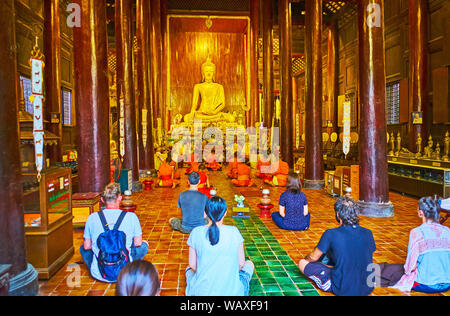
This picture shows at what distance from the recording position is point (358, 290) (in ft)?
8.53

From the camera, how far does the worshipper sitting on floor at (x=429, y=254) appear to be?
2.68 metres

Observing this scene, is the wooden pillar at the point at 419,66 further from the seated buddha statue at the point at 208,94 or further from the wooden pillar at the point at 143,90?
the seated buddha statue at the point at 208,94

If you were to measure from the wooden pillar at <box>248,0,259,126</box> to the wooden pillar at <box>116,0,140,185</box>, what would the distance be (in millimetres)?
7612

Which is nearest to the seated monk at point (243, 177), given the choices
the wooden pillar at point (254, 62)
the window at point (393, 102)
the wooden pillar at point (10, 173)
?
the window at point (393, 102)

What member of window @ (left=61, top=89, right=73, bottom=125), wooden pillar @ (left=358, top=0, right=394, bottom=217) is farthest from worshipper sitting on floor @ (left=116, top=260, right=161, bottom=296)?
window @ (left=61, top=89, right=73, bottom=125)

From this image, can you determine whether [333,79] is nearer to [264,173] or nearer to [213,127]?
[213,127]

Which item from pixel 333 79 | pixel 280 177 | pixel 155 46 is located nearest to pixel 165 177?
pixel 280 177

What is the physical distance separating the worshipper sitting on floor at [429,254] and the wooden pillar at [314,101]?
543 centimetres

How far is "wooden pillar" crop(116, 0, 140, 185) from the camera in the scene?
310 inches

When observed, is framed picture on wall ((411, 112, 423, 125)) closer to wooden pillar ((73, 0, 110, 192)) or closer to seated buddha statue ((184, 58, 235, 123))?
wooden pillar ((73, 0, 110, 192))

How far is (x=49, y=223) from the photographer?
322 cm

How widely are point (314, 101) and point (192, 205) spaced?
16.3ft

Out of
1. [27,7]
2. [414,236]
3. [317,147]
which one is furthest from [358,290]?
[27,7]

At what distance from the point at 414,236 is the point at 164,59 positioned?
14423 mm
